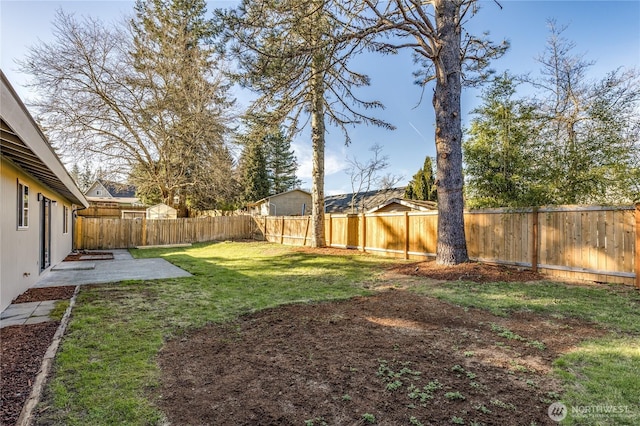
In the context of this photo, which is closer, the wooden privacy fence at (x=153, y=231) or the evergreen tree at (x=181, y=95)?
the wooden privacy fence at (x=153, y=231)

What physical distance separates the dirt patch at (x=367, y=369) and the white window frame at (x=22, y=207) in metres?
4.24

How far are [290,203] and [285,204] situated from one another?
1.81ft

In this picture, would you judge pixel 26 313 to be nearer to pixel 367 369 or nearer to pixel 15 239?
pixel 15 239

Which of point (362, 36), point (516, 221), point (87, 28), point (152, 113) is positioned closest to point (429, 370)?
point (516, 221)

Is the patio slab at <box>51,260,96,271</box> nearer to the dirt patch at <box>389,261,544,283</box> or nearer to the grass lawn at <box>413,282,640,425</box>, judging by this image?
the dirt patch at <box>389,261,544,283</box>

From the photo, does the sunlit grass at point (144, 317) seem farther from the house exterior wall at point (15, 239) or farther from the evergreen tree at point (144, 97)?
the evergreen tree at point (144, 97)

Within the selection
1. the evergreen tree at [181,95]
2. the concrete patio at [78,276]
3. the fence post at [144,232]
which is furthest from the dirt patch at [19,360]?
the evergreen tree at [181,95]

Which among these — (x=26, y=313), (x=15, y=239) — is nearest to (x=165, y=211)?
(x=15, y=239)

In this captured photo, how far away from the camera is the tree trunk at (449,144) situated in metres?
7.50

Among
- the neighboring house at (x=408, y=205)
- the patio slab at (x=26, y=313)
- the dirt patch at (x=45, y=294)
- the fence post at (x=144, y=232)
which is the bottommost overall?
the dirt patch at (x=45, y=294)

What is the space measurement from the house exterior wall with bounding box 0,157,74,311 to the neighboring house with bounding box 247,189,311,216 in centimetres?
2066

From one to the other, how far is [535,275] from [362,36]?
21.0 feet

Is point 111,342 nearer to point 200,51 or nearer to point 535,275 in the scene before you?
point 535,275

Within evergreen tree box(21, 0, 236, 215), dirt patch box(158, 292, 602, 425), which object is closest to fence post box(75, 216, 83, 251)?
evergreen tree box(21, 0, 236, 215)
